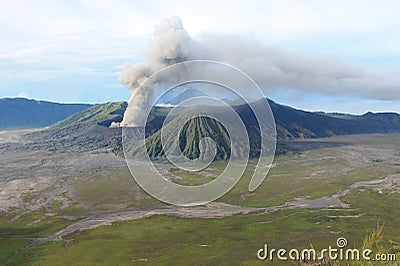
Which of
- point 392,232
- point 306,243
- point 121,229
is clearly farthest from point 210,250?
point 392,232

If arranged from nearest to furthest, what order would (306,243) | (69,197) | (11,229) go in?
(306,243)
(11,229)
(69,197)

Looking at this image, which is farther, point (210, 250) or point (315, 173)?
point (315, 173)

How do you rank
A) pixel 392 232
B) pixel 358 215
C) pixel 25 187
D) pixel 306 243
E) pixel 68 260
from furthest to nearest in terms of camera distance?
1. pixel 25 187
2. pixel 358 215
3. pixel 392 232
4. pixel 306 243
5. pixel 68 260

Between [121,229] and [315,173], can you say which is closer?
[121,229]

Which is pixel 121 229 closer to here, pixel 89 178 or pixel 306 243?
pixel 306 243

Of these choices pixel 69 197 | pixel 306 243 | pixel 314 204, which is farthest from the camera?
pixel 69 197

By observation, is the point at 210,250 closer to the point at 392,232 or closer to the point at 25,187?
the point at 392,232

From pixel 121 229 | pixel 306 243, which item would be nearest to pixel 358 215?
pixel 306 243

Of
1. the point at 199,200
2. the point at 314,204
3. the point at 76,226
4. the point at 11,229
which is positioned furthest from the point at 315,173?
the point at 11,229

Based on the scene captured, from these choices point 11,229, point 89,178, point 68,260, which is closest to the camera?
point 68,260
